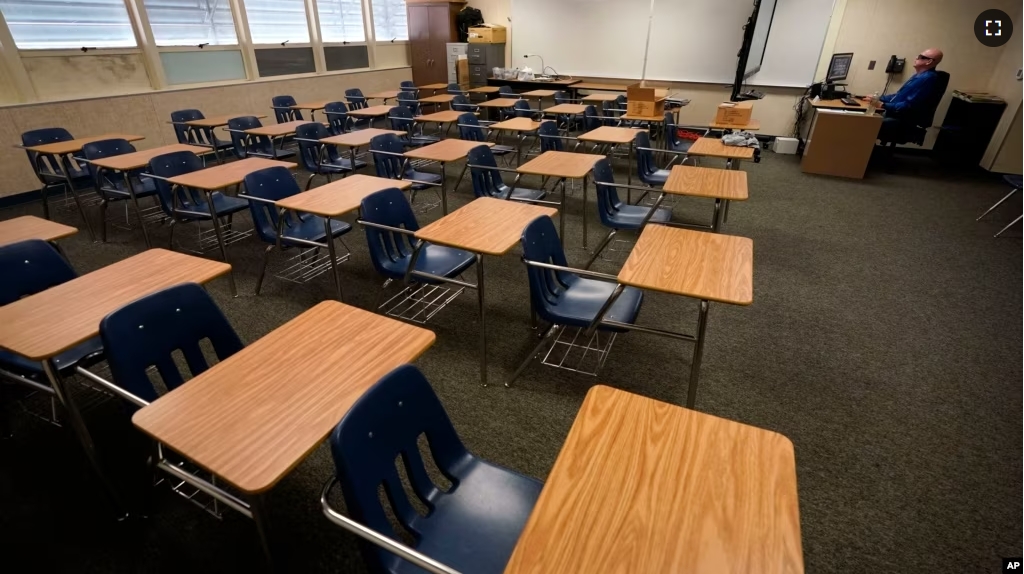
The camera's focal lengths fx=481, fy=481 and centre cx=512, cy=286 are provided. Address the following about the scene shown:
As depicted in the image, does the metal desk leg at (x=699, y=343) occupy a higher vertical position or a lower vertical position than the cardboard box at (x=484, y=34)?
lower

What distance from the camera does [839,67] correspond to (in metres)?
6.71

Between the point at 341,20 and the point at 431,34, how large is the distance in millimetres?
1696

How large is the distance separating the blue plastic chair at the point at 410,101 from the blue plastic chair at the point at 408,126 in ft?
1.71

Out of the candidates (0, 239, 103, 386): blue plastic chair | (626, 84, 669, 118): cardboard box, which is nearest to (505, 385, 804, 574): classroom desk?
(0, 239, 103, 386): blue plastic chair

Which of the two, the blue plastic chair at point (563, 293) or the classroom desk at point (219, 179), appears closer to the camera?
the blue plastic chair at point (563, 293)

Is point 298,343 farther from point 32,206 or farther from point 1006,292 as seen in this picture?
point 32,206

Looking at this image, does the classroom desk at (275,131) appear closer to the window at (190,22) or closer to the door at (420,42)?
the window at (190,22)

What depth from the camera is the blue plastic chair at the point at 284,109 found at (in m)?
6.48

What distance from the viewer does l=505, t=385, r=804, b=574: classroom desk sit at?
874 mm

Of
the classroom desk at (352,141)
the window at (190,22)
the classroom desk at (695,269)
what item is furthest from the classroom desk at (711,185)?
the window at (190,22)

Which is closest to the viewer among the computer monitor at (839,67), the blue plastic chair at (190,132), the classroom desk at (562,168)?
the classroom desk at (562,168)

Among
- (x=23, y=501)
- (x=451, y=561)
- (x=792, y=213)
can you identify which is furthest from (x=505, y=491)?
(x=792, y=213)

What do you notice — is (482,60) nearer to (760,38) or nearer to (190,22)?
(190,22)

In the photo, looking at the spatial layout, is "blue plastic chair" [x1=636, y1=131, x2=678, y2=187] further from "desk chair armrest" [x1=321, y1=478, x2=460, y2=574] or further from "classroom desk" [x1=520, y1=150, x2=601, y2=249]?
"desk chair armrest" [x1=321, y1=478, x2=460, y2=574]
